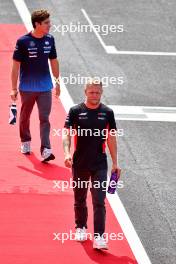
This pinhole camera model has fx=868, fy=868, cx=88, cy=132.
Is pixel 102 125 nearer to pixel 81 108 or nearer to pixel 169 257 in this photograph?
pixel 81 108

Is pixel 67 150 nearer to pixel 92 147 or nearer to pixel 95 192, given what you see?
pixel 92 147

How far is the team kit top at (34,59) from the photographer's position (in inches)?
519

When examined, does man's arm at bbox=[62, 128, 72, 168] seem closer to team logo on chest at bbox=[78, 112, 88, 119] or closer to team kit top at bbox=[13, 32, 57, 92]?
team logo on chest at bbox=[78, 112, 88, 119]

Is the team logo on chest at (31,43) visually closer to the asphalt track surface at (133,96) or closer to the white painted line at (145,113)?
the asphalt track surface at (133,96)

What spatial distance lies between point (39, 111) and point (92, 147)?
2862 mm

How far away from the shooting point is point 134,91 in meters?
17.4

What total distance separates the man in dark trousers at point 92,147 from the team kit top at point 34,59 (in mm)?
2659

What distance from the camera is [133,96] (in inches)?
674

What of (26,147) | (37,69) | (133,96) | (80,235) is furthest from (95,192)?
(133,96)

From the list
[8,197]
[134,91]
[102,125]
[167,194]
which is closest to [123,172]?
[167,194]

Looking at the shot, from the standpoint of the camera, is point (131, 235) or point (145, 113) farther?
point (145, 113)

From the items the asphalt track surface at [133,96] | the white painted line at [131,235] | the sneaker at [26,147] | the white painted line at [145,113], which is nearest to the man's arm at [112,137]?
the white painted line at [131,235]

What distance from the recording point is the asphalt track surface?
12.0 m

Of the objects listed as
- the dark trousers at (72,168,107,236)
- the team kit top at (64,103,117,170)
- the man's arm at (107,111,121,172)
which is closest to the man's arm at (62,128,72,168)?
the team kit top at (64,103,117,170)
